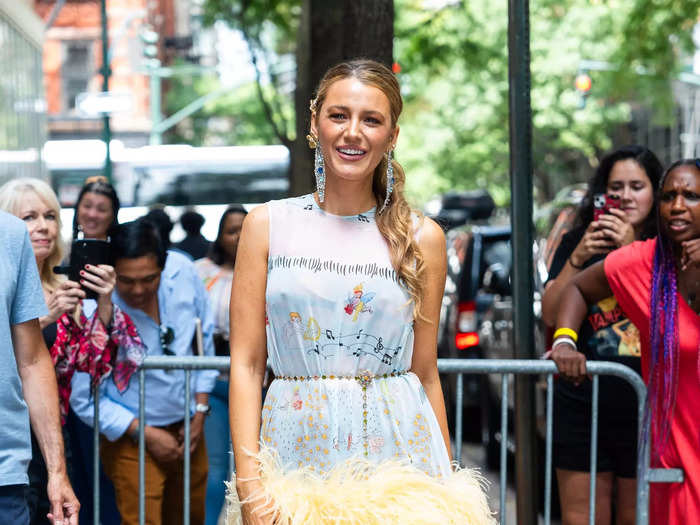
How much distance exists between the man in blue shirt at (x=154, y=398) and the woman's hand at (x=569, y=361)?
1851mm

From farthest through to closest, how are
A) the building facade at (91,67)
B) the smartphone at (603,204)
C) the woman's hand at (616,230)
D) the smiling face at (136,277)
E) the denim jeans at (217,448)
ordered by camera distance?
1. the building facade at (91,67)
2. the denim jeans at (217,448)
3. the smiling face at (136,277)
4. the smartphone at (603,204)
5. the woman's hand at (616,230)

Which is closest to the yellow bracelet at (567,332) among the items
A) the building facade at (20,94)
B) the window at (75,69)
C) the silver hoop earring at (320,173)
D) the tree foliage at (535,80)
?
the silver hoop earring at (320,173)

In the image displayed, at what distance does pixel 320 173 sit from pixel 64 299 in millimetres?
1720

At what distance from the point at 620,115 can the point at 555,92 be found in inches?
114

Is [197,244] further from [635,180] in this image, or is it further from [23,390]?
[23,390]

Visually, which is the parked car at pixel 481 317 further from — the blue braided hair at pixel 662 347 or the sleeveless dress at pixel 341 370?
the sleeveless dress at pixel 341 370

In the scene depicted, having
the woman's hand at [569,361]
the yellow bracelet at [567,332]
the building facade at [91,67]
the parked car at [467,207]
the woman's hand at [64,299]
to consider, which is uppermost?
the building facade at [91,67]

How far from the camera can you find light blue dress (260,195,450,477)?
331 centimetres

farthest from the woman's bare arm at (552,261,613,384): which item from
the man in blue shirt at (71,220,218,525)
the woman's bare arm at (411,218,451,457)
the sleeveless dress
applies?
the man in blue shirt at (71,220,218,525)

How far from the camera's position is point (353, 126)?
332 centimetres

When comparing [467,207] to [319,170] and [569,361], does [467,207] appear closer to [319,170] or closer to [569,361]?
[569,361]

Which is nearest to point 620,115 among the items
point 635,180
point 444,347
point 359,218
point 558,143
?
point 558,143

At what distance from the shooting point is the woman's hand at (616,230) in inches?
202

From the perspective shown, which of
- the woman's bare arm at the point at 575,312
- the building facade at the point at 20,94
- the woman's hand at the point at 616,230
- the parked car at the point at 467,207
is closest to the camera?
the woman's bare arm at the point at 575,312
